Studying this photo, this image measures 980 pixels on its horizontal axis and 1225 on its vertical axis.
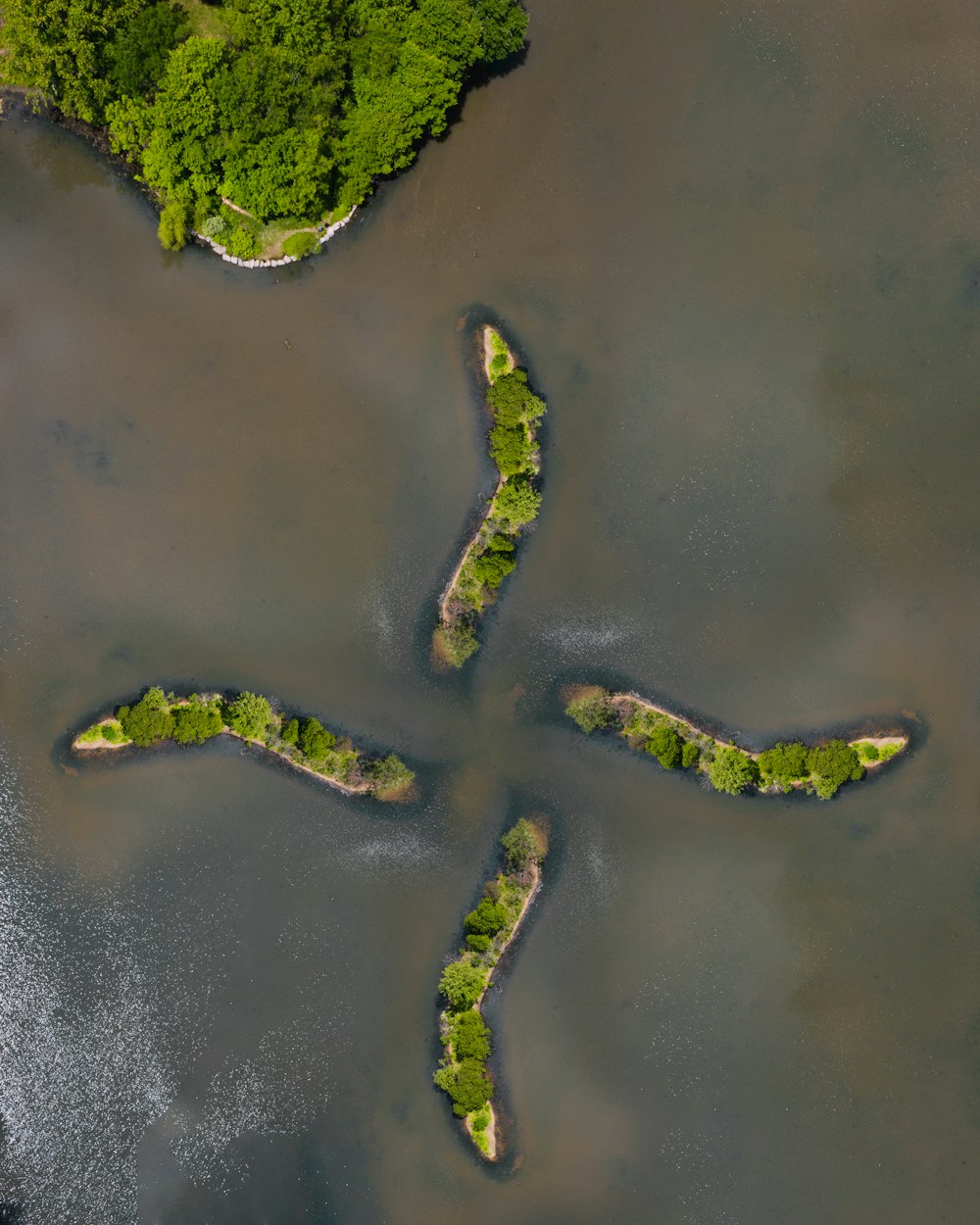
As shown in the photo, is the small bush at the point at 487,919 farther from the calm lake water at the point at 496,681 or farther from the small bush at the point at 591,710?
the small bush at the point at 591,710

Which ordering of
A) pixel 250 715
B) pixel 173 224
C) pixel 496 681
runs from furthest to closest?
pixel 496 681 → pixel 250 715 → pixel 173 224

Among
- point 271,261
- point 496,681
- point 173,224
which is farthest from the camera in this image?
point 496,681

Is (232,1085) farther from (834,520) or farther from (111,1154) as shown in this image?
(834,520)

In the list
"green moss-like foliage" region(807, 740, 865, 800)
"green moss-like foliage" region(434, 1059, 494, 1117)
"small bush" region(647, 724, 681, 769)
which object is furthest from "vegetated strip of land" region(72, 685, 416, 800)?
"green moss-like foliage" region(807, 740, 865, 800)

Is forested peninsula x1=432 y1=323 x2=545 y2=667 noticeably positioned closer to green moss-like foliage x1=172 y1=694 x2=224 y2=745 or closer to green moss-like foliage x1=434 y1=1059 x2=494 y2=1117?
green moss-like foliage x1=172 y1=694 x2=224 y2=745

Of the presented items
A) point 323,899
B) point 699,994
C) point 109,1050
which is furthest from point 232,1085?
point 699,994

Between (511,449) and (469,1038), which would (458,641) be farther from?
(469,1038)

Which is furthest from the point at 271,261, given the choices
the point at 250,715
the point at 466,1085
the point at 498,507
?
the point at 466,1085
